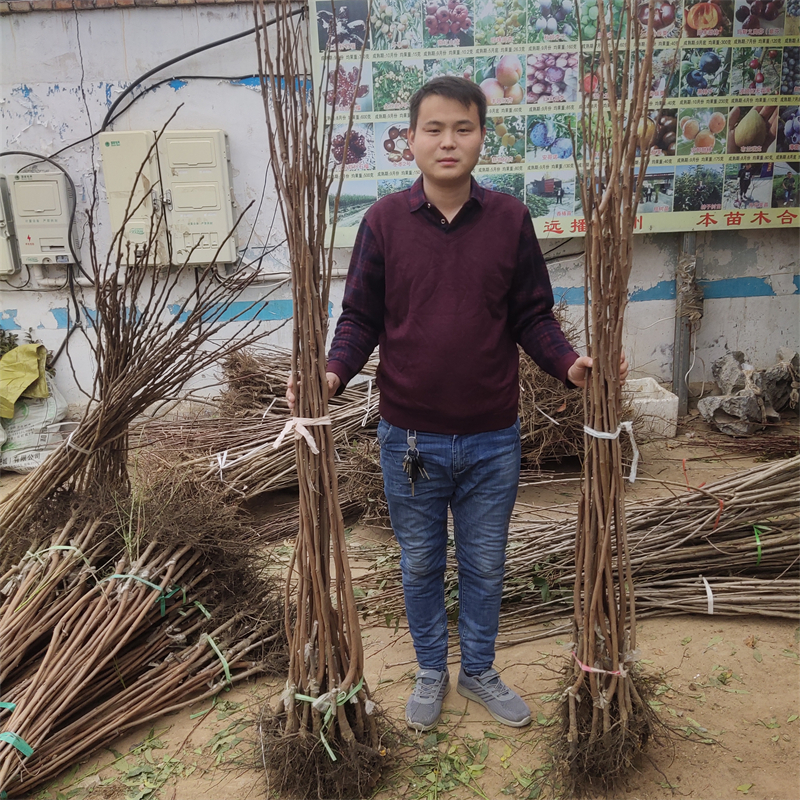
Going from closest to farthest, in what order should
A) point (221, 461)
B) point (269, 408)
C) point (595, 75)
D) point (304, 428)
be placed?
point (304, 428) < point (595, 75) < point (221, 461) < point (269, 408)

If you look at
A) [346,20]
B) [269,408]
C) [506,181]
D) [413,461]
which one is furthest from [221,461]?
[346,20]

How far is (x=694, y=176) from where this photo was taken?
4230mm

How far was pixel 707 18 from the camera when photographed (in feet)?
13.2

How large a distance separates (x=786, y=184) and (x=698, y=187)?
0.57 m

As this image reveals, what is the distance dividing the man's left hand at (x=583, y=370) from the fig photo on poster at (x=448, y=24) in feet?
10.3

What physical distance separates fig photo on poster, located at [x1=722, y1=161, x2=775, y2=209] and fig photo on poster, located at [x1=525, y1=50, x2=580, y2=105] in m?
1.13

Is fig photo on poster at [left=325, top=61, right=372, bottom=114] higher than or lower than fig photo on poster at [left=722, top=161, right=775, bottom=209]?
higher

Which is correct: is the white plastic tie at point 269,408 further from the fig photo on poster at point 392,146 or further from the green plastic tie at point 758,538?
the green plastic tie at point 758,538

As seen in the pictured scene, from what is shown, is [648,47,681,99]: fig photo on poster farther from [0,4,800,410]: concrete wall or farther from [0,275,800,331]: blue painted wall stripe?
[0,275,800,331]: blue painted wall stripe

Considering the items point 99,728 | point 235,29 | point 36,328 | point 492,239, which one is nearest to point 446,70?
point 235,29

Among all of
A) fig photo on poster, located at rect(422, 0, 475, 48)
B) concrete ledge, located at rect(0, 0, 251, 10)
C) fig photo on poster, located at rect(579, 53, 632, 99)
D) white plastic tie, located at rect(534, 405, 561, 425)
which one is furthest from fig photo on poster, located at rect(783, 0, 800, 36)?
concrete ledge, located at rect(0, 0, 251, 10)

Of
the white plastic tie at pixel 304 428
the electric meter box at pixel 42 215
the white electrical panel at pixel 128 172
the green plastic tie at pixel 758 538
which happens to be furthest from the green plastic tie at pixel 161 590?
the electric meter box at pixel 42 215

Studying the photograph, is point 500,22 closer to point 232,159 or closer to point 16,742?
point 232,159

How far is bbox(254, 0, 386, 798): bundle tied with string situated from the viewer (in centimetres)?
152
